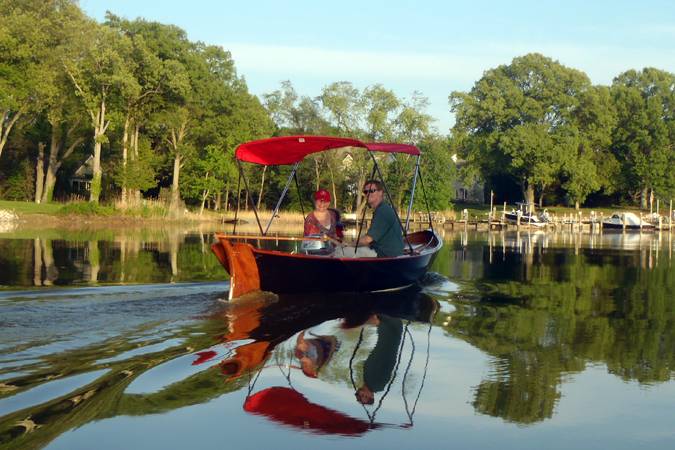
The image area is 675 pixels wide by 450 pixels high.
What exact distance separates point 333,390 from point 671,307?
9.60 meters

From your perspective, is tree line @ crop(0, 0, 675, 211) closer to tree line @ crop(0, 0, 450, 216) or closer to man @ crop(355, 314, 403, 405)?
tree line @ crop(0, 0, 450, 216)

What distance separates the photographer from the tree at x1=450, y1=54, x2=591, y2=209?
76938 mm

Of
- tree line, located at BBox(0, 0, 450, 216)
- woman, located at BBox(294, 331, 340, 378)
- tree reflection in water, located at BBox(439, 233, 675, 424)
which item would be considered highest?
tree line, located at BBox(0, 0, 450, 216)

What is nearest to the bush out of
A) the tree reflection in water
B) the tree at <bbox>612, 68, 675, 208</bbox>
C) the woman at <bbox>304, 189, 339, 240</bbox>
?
the tree reflection in water

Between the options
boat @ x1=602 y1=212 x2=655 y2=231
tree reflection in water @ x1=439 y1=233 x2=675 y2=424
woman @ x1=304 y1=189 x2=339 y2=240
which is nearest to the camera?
tree reflection in water @ x1=439 y1=233 x2=675 y2=424

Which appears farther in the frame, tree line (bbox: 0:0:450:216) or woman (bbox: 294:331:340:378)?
tree line (bbox: 0:0:450:216)

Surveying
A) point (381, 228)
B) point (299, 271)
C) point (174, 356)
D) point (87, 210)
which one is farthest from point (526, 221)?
point (174, 356)

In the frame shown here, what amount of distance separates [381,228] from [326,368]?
6842 mm

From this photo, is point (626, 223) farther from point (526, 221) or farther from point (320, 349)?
point (320, 349)

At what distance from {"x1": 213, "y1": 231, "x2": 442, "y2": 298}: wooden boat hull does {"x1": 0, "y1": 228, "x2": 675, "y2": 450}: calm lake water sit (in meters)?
0.34

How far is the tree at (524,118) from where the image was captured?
7694cm

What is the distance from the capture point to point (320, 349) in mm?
10078

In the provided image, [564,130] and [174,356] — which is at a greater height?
[564,130]

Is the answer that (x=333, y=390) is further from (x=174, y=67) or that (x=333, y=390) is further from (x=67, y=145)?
(x=67, y=145)
